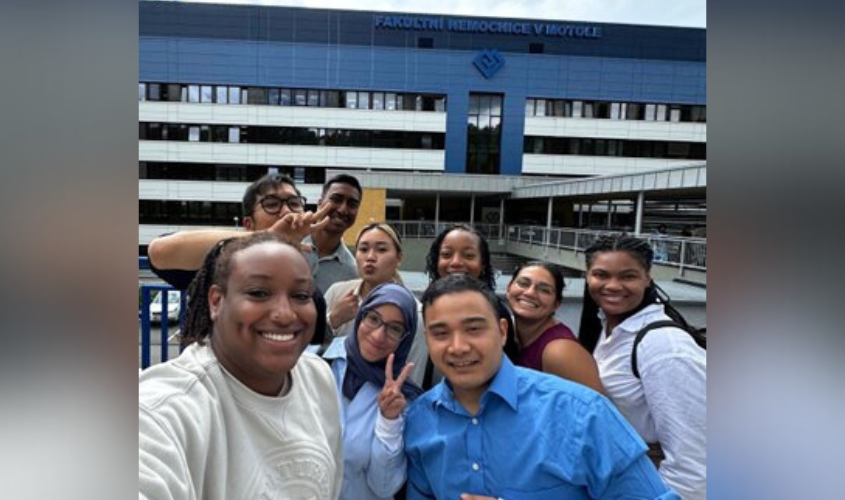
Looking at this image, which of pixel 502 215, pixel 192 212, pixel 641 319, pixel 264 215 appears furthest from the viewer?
pixel 502 215

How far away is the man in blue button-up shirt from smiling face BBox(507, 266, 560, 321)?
634 millimetres

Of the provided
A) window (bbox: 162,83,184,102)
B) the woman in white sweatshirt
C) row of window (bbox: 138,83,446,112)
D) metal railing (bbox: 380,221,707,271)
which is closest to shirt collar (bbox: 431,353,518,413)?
the woman in white sweatshirt

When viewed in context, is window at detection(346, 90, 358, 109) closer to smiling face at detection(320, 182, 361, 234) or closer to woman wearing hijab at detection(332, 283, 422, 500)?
smiling face at detection(320, 182, 361, 234)

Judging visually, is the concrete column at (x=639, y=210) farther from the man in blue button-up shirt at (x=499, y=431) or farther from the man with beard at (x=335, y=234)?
the man in blue button-up shirt at (x=499, y=431)

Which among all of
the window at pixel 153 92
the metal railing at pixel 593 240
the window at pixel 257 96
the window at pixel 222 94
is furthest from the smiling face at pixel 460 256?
the window at pixel 153 92

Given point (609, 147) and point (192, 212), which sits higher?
point (609, 147)

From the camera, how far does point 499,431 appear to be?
63.5 inches

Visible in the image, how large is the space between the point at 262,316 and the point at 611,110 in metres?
38.2

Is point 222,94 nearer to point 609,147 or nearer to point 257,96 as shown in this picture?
point 257,96

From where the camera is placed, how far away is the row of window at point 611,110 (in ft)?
114

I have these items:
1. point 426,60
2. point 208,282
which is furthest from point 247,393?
point 426,60

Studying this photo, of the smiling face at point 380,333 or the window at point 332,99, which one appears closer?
the smiling face at point 380,333
